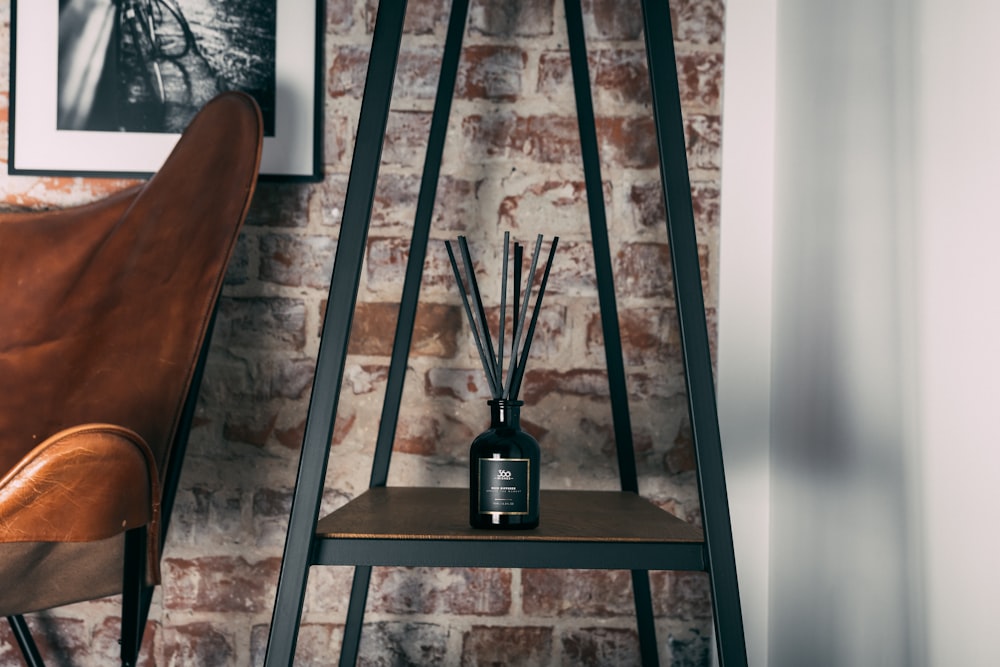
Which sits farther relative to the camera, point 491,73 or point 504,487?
point 491,73

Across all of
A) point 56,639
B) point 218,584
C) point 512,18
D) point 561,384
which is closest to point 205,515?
point 218,584

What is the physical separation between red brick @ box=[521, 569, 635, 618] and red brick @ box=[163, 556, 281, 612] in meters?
0.44

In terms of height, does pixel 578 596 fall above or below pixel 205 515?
below

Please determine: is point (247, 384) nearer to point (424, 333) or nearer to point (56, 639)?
point (424, 333)

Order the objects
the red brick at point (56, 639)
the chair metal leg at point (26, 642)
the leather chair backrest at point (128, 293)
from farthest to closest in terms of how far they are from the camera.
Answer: the red brick at point (56, 639) → the chair metal leg at point (26, 642) → the leather chair backrest at point (128, 293)

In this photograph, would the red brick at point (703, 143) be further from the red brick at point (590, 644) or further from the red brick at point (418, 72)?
the red brick at point (590, 644)

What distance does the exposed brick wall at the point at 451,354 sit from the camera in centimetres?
138

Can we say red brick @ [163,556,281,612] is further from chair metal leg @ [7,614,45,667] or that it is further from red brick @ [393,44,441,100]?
red brick @ [393,44,441,100]

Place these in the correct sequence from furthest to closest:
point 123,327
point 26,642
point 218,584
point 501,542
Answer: point 218,584 < point 26,642 < point 123,327 < point 501,542

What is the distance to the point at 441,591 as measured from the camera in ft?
4.55

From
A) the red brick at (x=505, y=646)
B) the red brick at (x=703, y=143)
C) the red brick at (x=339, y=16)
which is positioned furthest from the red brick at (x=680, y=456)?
the red brick at (x=339, y=16)

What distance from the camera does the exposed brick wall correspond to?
54.4 inches

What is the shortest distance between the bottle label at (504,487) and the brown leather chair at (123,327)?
360 mm

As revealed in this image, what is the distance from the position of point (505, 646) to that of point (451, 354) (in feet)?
1.63
